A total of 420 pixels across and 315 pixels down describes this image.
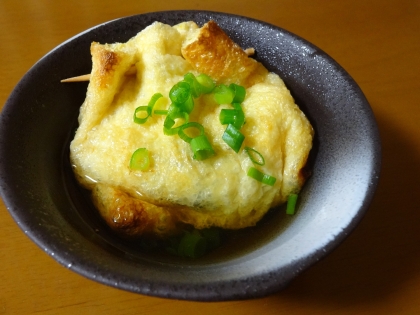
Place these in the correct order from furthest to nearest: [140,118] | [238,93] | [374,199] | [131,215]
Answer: [374,199] < [238,93] < [140,118] < [131,215]

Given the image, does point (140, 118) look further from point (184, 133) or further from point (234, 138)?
point (234, 138)


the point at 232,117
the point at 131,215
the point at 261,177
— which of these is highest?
the point at 232,117

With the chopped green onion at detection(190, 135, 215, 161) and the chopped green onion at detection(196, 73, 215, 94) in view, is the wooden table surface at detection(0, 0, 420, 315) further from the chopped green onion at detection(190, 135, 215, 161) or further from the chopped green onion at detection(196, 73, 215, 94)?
the chopped green onion at detection(196, 73, 215, 94)

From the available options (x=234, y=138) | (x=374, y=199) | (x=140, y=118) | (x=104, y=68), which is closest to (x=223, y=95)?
(x=234, y=138)

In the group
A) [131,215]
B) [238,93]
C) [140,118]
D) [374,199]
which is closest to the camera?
[131,215]

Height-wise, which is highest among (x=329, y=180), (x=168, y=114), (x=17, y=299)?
(x=168, y=114)

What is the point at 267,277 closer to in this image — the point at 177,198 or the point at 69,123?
the point at 177,198

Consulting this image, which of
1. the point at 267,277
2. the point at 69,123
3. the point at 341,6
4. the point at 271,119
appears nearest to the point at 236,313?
the point at 267,277
